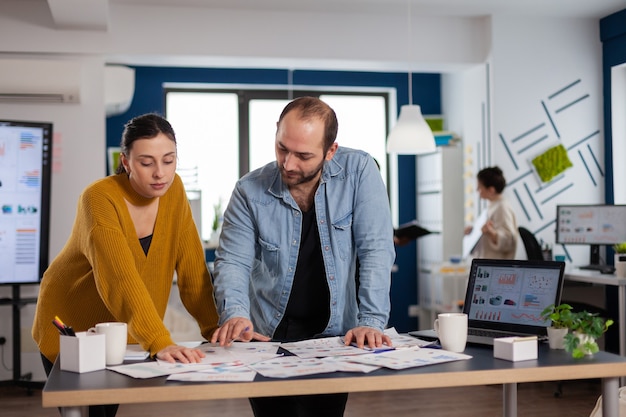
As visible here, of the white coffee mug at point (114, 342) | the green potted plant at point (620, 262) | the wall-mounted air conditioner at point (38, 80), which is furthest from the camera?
the wall-mounted air conditioner at point (38, 80)

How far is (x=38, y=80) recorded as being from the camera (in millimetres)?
5574

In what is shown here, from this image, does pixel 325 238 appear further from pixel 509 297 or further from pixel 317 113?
pixel 509 297

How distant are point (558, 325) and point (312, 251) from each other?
0.68 meters

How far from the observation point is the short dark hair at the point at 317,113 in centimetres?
206

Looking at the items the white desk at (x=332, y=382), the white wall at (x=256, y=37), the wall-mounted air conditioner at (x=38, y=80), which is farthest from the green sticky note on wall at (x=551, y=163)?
the white desk at (x=332, y=382)

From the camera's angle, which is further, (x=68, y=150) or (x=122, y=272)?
(x=68, y=150)

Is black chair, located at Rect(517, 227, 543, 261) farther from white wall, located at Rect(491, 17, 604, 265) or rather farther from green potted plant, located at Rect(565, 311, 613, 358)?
green potted plant, located at Rect(565, 311, 613, 358)

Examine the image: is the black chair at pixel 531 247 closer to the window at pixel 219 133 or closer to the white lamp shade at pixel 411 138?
the white lamp shade at pixel 411 138

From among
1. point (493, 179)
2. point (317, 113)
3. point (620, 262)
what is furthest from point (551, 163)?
point (317, 113)

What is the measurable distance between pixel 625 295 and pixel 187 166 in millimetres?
4262

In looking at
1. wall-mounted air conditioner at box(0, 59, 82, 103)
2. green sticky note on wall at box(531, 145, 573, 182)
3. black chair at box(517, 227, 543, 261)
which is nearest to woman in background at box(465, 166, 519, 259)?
black chair at box(517, 227, 543, 261)

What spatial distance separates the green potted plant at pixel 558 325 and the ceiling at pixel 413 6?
4415 millimetres

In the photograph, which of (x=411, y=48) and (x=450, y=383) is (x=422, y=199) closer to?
(x=411, y=48)

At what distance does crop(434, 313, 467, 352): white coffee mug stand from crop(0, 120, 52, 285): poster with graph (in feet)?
13.0
